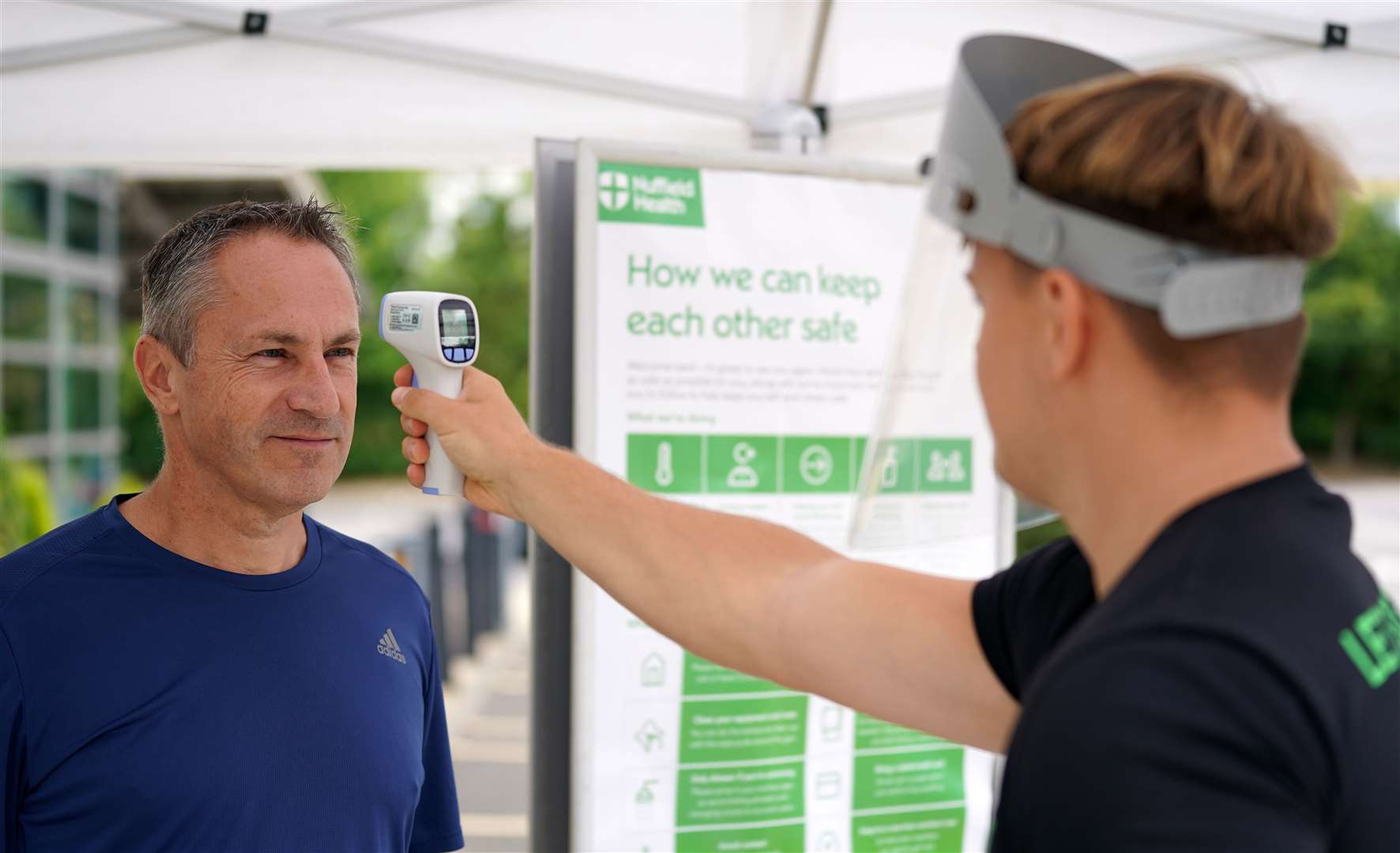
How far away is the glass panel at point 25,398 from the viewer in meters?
11.7

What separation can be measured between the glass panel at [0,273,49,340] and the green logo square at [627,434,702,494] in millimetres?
11141

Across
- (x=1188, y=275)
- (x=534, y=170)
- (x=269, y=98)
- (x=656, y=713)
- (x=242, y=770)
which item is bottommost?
(x=656, y=713)

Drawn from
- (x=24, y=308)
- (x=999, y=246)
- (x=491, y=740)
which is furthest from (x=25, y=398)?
(x=999, y=246)

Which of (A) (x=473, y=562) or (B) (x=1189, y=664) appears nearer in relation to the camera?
(B) (x=1189, y=664)

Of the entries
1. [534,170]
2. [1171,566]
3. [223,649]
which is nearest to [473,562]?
[534,170]

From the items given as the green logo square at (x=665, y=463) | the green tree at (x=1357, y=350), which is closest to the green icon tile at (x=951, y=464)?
the green logo square at (x=665, y=463)

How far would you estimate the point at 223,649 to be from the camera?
1.74 metres

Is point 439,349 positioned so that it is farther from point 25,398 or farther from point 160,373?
point 25,398

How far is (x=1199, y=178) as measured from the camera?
97cm

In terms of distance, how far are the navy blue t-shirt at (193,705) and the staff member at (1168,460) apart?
1.08 m

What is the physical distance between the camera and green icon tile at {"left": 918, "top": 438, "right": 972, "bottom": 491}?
246 centimetres

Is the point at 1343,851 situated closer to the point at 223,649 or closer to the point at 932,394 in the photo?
the point at 932,394

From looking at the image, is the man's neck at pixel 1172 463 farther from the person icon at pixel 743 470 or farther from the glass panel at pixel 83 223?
the glass panel at pixel 83 223

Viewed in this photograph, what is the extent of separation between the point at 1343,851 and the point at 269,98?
3007mm
